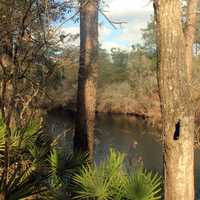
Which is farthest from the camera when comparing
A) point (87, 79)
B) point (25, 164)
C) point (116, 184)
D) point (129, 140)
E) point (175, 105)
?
point (129, 140)

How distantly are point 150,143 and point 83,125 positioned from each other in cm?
1141

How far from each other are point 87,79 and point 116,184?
3.80m

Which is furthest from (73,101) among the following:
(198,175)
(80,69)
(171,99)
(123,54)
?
(171,99)

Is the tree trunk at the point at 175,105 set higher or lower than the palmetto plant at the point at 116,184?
higher

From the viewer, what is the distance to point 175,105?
13.3 ft

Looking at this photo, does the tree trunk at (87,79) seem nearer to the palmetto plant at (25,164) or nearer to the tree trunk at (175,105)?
the palmetto plant at (25,164)

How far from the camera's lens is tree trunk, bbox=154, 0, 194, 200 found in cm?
404

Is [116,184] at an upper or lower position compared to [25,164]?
upper

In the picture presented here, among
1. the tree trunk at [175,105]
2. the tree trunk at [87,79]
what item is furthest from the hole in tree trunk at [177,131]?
the tree trunk at [87,79]

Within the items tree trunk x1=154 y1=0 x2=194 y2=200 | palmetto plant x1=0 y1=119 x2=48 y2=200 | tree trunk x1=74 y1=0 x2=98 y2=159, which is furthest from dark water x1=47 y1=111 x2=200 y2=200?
tree trunk x1=154 y1=0 x2=194 y2=200

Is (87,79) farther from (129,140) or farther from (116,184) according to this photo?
(129,140)

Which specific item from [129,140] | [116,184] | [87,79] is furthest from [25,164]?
[129,140]

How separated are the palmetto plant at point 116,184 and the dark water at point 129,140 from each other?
19.9 ft

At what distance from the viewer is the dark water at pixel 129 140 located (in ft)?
48.4
